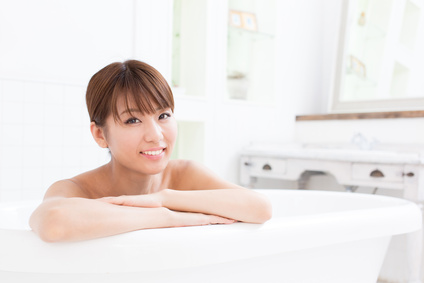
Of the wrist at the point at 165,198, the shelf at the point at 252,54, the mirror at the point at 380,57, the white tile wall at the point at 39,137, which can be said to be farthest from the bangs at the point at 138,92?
the mirror at the point at 380,57

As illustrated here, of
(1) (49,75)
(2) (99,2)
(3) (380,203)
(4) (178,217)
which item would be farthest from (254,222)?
(2) (99,2)

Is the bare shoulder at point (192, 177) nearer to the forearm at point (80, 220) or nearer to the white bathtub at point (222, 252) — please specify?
the white bathtub at point (222, 252)

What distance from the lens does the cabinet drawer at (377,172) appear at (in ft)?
6.71

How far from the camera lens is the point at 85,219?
82 cm

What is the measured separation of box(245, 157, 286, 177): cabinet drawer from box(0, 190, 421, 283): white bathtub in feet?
3.60

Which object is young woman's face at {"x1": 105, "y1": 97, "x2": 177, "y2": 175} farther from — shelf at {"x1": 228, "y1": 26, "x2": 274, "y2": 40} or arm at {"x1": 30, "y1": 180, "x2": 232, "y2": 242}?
shelf at {"x1": 228, "y1": 26, "x2": 274, "y2": 40}

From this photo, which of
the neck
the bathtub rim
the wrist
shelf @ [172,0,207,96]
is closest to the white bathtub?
the bathtub rim

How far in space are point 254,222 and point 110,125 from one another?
431 mm

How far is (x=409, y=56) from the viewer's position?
2.65 meters

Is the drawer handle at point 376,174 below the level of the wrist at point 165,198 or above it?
below

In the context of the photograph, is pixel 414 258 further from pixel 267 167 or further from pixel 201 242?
pixel 201 242

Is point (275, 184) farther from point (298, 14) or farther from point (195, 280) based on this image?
point (195, 280)

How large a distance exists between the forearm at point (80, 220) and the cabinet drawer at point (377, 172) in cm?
152

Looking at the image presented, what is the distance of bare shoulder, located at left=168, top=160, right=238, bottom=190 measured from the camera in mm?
1289
